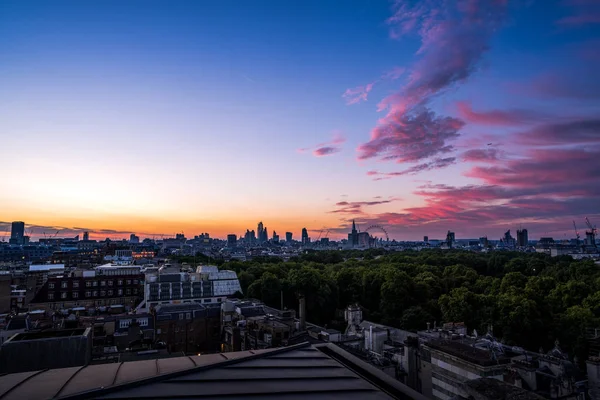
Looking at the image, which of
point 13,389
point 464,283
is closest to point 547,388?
point 13,389

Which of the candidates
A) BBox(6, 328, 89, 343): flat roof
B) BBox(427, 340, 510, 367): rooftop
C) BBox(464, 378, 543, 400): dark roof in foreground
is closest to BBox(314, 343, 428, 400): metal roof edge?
BBox(464, 378, 543, 400): dark roof in foreground

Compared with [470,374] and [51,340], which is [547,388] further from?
[51,340]

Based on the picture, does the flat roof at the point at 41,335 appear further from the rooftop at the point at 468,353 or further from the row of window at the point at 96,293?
the row of window at the point at 96,293

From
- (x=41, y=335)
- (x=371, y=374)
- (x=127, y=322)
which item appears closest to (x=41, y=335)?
(x=41, y=335)

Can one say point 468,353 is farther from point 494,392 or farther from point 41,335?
point 41,335

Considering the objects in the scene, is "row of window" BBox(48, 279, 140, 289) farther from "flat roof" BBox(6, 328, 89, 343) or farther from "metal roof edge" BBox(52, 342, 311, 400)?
"metal roof edge" BBox(52, 342, 311, 400)

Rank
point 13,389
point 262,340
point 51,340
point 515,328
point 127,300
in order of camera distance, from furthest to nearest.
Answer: point 127,300
point 515,328
point 262,340
point 51,340
point 13,389

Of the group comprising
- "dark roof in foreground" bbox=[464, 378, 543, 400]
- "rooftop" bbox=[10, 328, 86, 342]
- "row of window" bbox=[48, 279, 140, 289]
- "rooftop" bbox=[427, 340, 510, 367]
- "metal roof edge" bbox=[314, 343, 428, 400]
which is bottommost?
"rooftop" bbox=[427, 340, 510, 367]

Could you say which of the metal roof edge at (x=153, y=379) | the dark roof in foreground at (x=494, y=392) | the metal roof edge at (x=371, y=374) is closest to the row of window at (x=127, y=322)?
the metal roof edge at (x=371, y=374)
